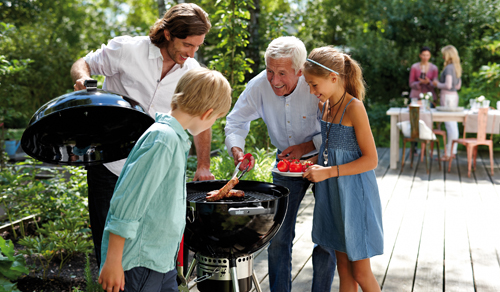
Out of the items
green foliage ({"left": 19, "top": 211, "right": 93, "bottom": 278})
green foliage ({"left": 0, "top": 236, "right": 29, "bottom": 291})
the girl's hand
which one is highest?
the girl's hand

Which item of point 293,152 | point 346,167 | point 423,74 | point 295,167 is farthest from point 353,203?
point 423,74

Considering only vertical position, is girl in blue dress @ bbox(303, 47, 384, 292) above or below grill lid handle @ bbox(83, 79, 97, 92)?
below

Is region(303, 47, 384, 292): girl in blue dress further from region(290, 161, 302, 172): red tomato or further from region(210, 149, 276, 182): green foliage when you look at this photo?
region(210, 149, 276, 182): green foliage

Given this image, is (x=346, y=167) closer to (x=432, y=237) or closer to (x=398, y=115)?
(x=432, y=237)

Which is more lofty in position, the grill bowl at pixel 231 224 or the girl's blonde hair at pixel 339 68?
the girl's blonde hair at pixel 339 68

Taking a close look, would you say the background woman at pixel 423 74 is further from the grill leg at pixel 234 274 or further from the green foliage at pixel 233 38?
the grill leg at pixel 234 274

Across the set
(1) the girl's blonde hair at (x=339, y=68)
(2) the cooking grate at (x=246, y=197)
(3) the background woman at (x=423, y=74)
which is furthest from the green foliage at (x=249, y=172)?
(3) the background woman at (x=423, y=74)

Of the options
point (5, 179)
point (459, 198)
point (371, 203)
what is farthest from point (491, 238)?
point (5, 179)

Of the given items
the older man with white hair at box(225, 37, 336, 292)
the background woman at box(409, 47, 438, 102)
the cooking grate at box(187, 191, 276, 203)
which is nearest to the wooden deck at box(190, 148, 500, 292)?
the cooking grate at box(187, 191, 276, 203)

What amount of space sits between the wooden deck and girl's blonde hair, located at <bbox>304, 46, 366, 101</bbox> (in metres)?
1.09

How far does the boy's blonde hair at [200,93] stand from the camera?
155cm

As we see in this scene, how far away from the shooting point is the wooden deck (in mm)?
3000

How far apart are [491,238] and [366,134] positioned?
2.48m

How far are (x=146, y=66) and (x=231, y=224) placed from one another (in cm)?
97
